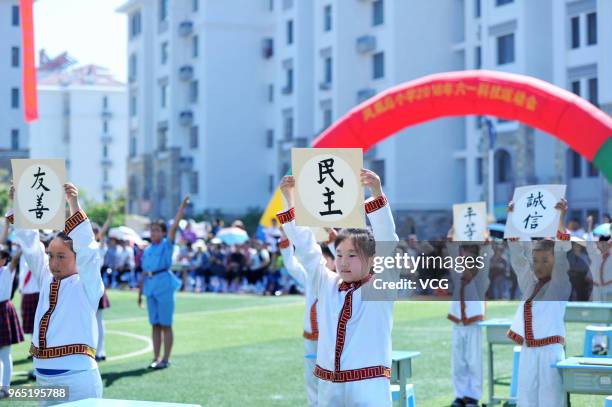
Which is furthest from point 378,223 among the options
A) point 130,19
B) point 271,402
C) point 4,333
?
point 130,19

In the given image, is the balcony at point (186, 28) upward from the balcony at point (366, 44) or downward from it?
upward

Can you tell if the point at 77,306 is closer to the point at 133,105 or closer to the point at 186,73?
the point at 186,73

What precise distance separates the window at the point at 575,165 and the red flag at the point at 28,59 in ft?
84.3

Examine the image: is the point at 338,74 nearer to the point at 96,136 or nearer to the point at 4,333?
the point at 4,333

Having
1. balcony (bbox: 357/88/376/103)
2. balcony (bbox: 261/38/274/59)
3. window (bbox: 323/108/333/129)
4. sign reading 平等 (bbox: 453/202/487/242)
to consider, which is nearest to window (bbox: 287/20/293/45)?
balcony (bbox: 261/38/274/59)

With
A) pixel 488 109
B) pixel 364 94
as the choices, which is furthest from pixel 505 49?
pixel 488 109

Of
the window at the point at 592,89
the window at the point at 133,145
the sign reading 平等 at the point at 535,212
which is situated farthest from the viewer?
the window at the point at 133,145

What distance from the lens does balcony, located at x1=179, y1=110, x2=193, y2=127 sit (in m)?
55.4

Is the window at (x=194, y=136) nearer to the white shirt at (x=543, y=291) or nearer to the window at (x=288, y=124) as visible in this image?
the window at (x=288, y=124)

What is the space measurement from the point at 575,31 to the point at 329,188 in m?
30.7

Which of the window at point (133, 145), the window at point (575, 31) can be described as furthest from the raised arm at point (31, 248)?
the window at point (133, 145)

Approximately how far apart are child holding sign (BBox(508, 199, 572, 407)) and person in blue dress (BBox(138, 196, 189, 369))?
19.3 feet

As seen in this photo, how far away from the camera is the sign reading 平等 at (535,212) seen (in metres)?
8.14

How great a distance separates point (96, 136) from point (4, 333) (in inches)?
3317
